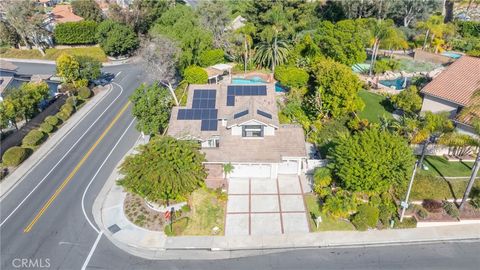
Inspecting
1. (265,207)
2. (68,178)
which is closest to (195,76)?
(68,178)

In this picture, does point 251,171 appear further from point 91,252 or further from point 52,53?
point 52,53

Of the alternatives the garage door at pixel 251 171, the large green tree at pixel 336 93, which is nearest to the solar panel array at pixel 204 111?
the garage door at pixel 251 171

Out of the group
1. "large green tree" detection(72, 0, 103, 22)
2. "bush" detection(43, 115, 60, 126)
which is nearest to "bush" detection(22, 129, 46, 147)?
"bush" detection(43, 115, 60, 126)

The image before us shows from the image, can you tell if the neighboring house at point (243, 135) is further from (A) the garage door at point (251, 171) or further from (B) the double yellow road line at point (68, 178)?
(B) the double yellow road line at point (68, 178)

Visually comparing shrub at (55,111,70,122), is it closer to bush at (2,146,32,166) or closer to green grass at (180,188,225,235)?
bush at (2,146,32,166)

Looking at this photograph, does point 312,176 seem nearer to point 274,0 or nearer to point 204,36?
point 204,36

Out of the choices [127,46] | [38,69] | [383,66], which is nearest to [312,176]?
[383,66]
